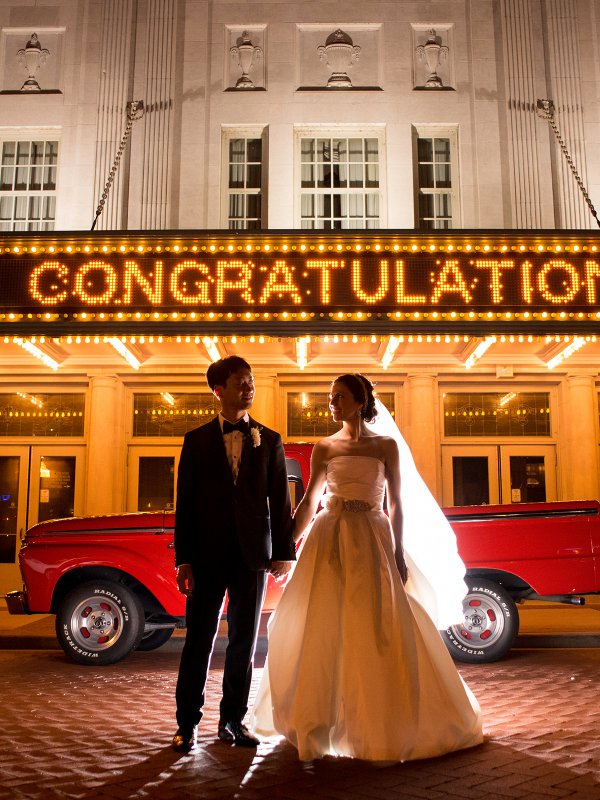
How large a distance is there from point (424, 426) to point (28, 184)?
8211mm

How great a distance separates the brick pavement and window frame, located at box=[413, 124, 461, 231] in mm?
8997

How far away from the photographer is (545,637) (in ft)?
27.9

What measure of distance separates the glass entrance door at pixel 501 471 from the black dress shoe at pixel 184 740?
941cm

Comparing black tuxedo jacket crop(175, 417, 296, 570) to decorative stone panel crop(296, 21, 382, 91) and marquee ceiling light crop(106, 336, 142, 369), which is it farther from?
decorative stone panel crop(296, 21, 382, 91)

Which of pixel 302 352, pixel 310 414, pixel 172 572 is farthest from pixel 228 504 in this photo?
pixel 310 414

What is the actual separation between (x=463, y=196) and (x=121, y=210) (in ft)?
19.4

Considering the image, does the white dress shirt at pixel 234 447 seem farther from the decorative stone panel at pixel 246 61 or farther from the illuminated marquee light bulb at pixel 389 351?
the decorative stone panel at pixel 246 61

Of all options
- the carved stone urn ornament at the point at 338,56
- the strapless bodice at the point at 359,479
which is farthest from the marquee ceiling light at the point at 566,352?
the strapless bodice at the point at 359,479

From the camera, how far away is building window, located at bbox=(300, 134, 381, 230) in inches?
534

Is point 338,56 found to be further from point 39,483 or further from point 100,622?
point 100,622

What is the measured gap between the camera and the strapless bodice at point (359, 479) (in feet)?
15.5

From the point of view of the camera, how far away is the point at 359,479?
4727 millimetres

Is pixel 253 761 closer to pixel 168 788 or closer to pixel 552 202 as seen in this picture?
pixel 168 788

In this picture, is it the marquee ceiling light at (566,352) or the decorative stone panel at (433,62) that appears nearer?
the marquee ceiling light at (566,352)
